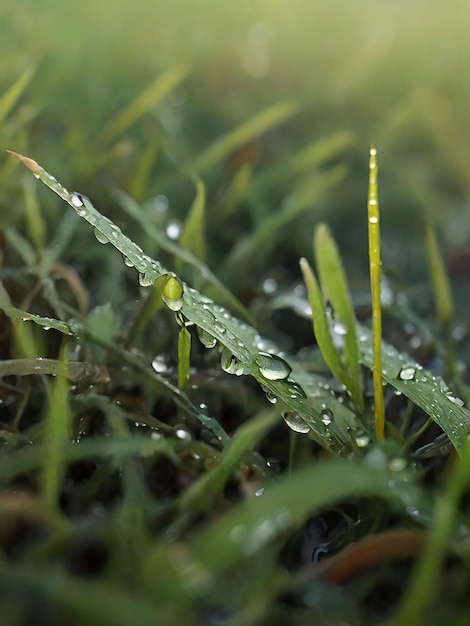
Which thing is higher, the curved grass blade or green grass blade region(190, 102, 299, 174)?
green grass blade region(190, 102, 299, 174)

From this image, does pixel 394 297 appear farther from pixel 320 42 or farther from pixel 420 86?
pixel 320 42

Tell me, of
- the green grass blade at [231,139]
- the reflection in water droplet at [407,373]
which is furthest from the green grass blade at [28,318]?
the green grass blade at [231,139]

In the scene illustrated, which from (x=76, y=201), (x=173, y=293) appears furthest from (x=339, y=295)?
(x=76, y=201)

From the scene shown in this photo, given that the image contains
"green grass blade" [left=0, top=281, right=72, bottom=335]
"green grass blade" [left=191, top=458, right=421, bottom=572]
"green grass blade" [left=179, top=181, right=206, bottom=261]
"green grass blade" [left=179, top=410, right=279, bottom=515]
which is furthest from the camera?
"green grass blade" [left=179, top=181, right=206, bottom=261]

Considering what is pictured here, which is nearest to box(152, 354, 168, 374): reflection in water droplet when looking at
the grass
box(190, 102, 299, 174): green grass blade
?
the grass

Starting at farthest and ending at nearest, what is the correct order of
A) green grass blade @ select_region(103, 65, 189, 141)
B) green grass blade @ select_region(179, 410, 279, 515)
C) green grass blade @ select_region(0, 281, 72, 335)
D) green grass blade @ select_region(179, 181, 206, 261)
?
green grass blade @ select_region(103, 65, 189, 141), green grass blade @ select_region(179, 181, 206, 261), green grass blade @ select_region(0, 281, 72, 335), green grass blade @ select_region(179, 410, 279, 515)

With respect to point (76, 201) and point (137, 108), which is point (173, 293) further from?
point (137, 108)

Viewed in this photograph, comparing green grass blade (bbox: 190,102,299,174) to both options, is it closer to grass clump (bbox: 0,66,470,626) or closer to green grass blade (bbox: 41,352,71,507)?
grass clump (bbox: 0,66,470,626)

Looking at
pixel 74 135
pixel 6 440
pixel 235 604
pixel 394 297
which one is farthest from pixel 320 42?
pixel 235 604
